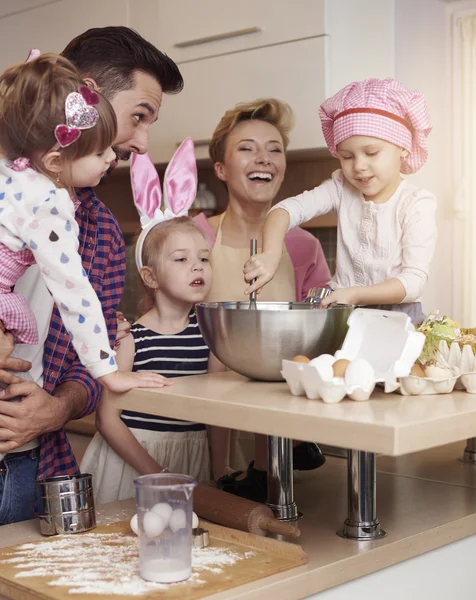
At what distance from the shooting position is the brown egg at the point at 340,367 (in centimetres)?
105

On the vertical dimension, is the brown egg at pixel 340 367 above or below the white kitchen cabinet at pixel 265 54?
below

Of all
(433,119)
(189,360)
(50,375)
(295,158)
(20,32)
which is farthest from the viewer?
(20,32)

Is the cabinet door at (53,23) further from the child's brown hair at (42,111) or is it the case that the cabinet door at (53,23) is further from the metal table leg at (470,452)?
Answer: the metal table leg at (470,452)

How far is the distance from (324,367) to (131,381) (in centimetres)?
32

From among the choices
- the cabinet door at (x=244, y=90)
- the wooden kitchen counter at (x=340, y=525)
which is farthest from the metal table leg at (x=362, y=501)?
the cabinet door at (x=244, y=90)

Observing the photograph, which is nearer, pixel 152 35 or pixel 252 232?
pixel 252 232

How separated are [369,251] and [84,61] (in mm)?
700

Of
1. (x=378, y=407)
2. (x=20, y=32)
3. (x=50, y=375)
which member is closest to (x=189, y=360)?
(x=50, y=375)

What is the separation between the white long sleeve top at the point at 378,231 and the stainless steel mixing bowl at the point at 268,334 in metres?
0.37

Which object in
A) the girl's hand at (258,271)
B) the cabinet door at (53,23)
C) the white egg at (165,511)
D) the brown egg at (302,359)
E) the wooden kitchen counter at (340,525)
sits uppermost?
the cabinet door at (53,23)

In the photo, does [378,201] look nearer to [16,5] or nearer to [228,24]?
[228,24]

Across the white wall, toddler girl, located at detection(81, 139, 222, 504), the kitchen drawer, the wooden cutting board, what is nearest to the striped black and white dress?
toddler girl, located at detection(81, 139, 222, 504)

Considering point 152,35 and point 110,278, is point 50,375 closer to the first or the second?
point 110,278

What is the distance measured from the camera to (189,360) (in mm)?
1784
